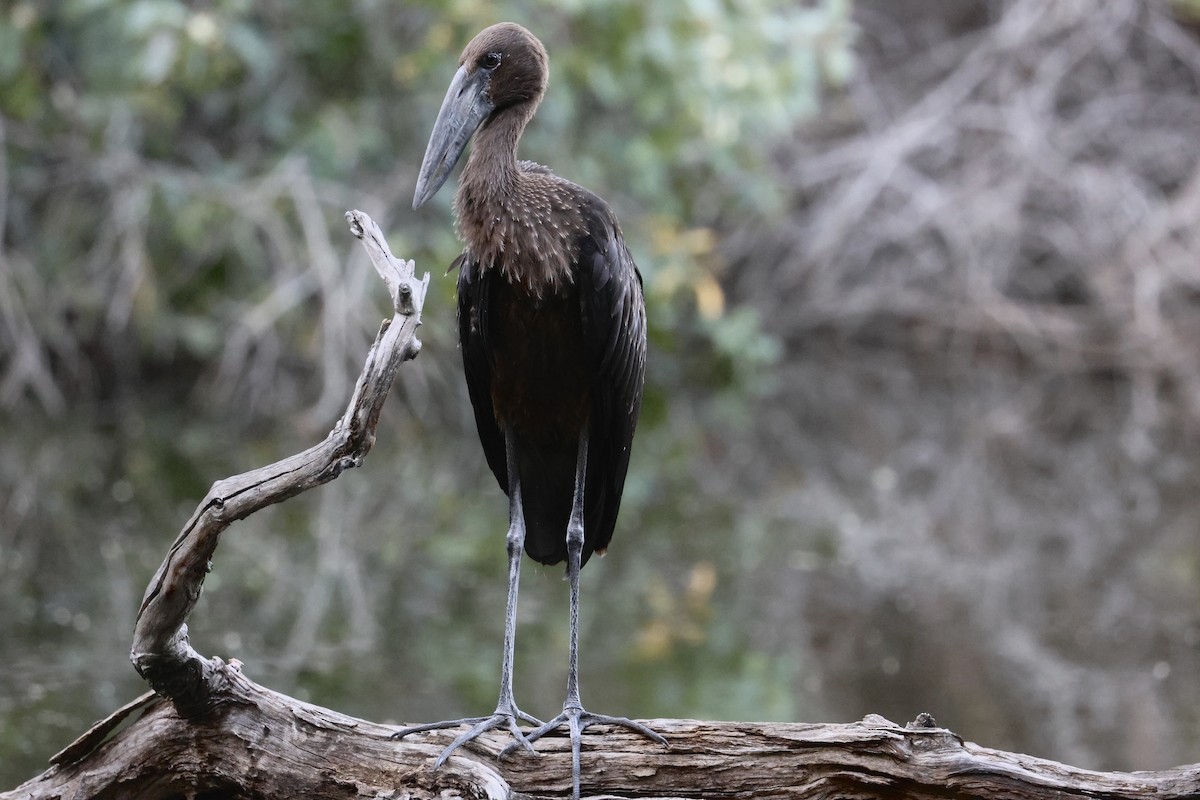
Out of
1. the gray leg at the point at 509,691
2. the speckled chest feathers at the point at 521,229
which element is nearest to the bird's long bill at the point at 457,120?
the speckled chest feathers at the point at 521,229

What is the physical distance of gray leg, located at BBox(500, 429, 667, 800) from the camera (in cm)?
351

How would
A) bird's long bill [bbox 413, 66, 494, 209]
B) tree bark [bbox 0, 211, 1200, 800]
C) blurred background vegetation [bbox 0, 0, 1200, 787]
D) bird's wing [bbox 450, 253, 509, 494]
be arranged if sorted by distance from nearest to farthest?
tree bark [bbox 0, 211, 1200, 800]
bird's wing [bbox 450, 253, 509, 494]
bird's long bill [bbox 413, 66, 494, 209]
blurred background vegetation [bbox 0, 0, 1200, 787]

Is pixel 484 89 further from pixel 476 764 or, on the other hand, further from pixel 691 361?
pixel 691 361

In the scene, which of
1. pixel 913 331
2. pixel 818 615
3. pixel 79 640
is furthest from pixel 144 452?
pixel 913 331

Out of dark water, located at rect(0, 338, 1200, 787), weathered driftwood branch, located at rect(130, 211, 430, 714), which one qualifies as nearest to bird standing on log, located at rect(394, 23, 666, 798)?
weathered driftwood branch, located at rect(130, 211, 430, 714)

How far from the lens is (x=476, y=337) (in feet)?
13.3

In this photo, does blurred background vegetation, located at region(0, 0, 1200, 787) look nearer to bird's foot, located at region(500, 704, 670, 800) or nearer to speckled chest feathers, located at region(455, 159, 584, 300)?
bird's foot, located at region(500, 704, 670, 800)

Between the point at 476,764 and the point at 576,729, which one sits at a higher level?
the point at 576,729

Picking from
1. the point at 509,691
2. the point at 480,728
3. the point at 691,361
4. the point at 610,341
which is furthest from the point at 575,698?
the point at 691,361

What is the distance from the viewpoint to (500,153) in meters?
3.98

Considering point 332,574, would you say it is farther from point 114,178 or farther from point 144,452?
point 114,178

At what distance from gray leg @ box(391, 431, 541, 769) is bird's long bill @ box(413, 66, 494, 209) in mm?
821

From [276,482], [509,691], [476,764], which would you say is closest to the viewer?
[276,482]

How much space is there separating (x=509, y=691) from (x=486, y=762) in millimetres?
297
